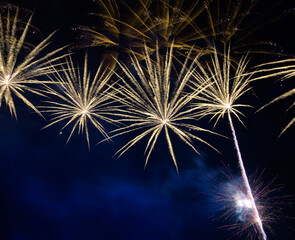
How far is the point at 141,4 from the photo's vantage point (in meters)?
5.84

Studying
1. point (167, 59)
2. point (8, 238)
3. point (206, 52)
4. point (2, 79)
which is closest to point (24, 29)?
point (2, 79)

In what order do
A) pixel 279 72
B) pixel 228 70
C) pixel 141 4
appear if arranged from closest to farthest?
pixel 279 72 → pixel 141 4 → pixel 228 70

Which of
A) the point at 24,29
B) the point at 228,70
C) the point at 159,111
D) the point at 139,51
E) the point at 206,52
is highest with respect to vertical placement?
the point at 24,29

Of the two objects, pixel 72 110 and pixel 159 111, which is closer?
pixel 159 111

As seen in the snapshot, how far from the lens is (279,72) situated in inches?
214

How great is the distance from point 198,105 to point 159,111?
153cm

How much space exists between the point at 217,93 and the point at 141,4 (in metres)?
4.12

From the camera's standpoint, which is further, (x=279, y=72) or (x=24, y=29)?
(x=24, y=29)

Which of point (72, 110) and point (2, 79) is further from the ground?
point (2, 79)

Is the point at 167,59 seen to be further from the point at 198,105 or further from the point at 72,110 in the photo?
the point at 72,110

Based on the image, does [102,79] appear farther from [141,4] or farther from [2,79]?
[2,79]

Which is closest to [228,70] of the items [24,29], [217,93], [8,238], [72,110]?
[217,93]

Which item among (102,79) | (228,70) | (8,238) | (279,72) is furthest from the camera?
(8,238)

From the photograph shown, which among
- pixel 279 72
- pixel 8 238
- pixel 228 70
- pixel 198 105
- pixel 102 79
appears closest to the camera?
pixel 279 72
